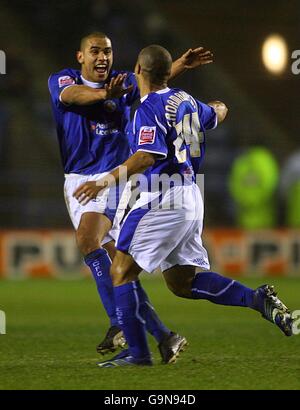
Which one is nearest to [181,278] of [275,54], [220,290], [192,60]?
[220,290]

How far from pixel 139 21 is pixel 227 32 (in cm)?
170

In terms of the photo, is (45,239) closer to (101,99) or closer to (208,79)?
(208,79)

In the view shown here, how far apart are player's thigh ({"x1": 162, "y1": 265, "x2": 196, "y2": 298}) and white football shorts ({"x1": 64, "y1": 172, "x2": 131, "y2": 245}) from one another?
3.67 feet

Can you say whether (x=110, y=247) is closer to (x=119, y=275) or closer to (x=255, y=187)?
(x=119, y=275)

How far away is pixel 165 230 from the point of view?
5.52 meters

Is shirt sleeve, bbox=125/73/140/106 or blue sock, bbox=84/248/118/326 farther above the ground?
shirt sleeve, bbox=125/73/140/106

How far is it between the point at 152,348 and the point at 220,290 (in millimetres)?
1300

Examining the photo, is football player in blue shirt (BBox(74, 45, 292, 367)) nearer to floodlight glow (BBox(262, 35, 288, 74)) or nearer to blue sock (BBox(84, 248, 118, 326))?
blue sock (BBox(84, 248, 118, 326))

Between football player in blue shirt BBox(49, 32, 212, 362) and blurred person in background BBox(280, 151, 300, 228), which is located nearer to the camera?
football player in blue shirt BBox(49, 32, 212, 362)

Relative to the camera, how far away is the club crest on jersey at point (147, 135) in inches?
210

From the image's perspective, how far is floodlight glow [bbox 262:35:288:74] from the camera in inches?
659

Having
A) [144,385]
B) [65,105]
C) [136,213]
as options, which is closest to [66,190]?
[65,105]

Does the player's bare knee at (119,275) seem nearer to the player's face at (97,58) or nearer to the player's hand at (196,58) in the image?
the player's hand at (196,58)

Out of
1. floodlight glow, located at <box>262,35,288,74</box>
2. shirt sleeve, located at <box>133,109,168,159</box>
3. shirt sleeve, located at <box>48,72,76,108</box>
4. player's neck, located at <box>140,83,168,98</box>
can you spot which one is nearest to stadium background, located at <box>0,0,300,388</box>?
floodlight glow, located at <box>262,35,288,74</box>
